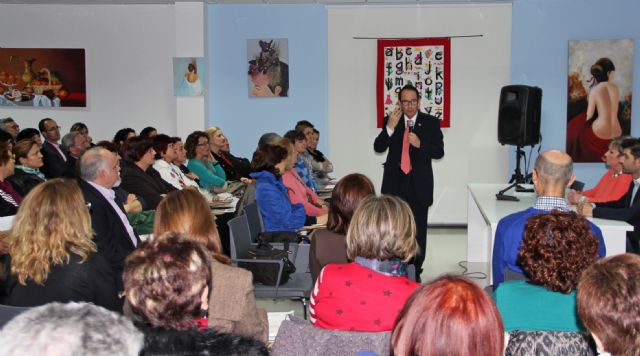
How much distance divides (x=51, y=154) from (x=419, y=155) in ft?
14.8

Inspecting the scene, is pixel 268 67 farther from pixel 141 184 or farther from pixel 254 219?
pixel 254 219

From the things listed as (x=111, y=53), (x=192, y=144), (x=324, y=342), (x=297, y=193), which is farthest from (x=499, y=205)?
(x=111, y=53)

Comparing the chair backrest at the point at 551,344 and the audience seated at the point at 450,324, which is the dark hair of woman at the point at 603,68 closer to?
the chair backrest at the point at 551,344

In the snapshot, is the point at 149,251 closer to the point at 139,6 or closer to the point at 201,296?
the point at 201,296

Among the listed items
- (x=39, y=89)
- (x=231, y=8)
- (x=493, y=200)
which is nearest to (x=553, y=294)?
(x=493, y=200)

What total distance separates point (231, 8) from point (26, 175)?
4.41 meters

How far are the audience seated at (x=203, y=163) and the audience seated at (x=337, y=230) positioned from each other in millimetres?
3491

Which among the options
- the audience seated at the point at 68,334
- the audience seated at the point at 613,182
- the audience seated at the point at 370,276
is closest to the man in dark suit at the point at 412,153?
the audience seated at the point at 613,182

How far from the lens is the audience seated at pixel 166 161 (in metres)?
6.32

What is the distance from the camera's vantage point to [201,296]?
191cm

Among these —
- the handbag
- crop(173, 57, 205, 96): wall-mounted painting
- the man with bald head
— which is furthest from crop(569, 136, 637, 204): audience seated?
crop(173, 57, 205, 96): wall-mounted painting

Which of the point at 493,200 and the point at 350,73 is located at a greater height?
the point at 350,73

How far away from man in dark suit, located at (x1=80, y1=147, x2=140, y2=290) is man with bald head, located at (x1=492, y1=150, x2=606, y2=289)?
6.77ft

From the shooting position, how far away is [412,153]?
594cm
